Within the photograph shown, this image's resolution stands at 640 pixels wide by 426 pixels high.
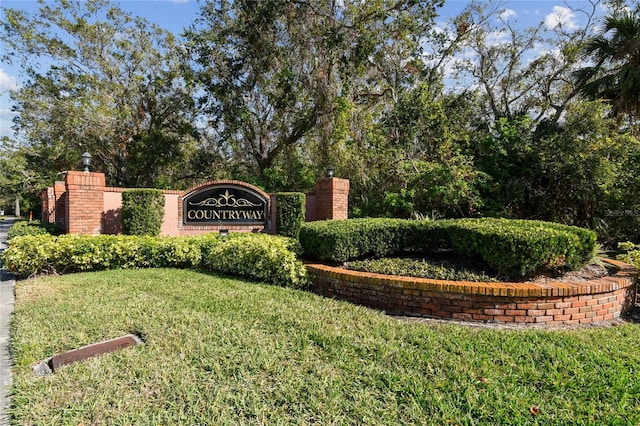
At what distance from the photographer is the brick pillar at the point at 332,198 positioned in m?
8.20

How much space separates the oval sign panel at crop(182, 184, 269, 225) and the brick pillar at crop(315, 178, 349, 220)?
140 centimetres

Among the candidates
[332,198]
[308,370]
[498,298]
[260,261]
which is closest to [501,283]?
[498,298]

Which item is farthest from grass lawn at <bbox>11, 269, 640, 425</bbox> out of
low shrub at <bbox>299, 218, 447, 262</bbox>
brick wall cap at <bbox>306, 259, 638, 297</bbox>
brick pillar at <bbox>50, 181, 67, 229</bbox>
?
brick pillar at <bbox>50, 181, 67, 229</bbox>

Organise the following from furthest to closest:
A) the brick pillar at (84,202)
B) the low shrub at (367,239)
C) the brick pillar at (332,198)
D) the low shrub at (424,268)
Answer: the brick pillar at (332,198), the brick pillar at (84,202), the low shrub at (367,239), the low shrub at (424,268)

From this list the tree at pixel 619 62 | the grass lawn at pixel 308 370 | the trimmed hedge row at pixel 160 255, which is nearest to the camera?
the grass lawn at pixel 308 370

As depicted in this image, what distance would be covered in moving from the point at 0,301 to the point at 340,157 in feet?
26.4

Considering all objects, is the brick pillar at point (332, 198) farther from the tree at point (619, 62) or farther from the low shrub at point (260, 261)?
the tree at point (619, 62)

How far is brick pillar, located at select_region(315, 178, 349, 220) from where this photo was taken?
8195 mm

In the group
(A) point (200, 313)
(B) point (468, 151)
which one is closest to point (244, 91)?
(B) point (468, 151)

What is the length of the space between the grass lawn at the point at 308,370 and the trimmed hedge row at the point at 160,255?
118cm

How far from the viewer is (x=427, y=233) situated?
4852mm

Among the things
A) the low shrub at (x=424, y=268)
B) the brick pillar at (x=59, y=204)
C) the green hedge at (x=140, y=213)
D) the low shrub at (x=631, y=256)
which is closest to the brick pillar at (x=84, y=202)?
the green hedge at (x=140, y=213)

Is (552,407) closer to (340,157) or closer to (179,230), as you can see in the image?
(179,230)

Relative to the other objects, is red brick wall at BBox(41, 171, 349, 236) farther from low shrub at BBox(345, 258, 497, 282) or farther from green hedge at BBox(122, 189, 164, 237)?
low shrub at BBox(345, 258, 497, 282)
